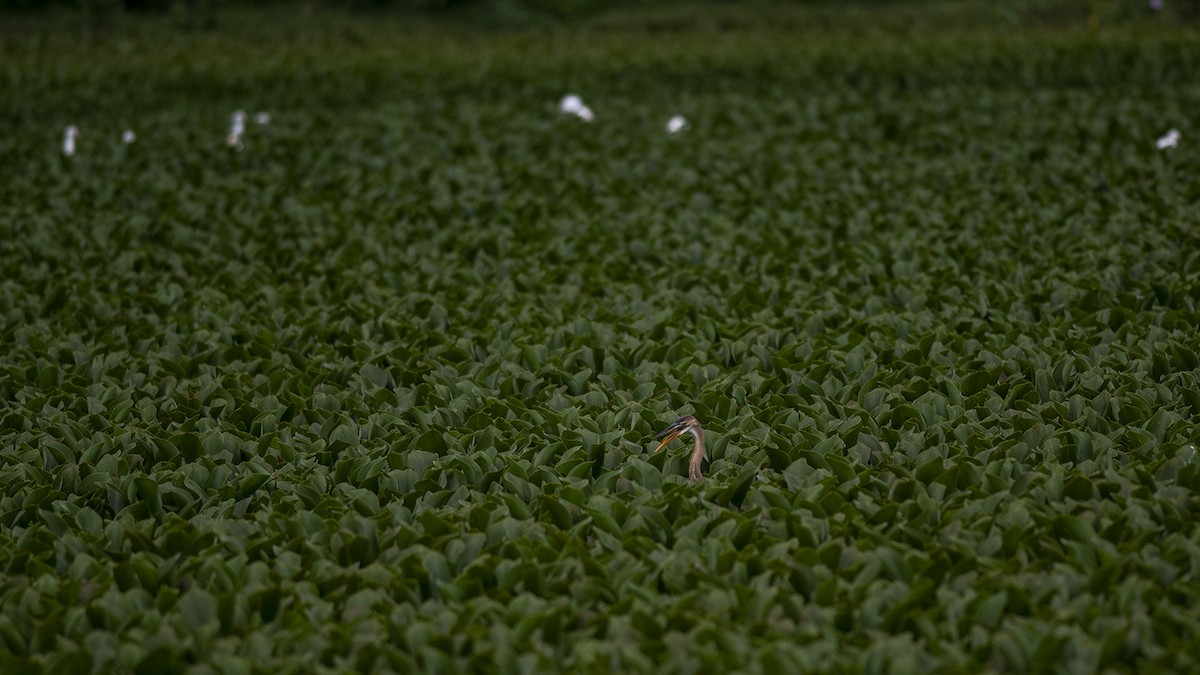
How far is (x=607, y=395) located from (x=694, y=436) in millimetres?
655

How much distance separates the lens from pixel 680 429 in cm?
387

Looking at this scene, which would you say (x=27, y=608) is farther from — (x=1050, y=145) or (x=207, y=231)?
(x=1050, y=145)

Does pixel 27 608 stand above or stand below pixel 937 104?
below

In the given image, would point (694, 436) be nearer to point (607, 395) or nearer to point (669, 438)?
point (669, 438)

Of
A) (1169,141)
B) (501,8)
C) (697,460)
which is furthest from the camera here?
(501,8)

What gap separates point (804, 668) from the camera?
272 cm

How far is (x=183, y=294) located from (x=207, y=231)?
1.42 m

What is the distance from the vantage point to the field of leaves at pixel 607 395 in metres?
2.97

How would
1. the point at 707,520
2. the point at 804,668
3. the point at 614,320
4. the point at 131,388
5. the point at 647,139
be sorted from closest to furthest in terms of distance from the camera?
the point at 804,668, the point at 707,520, the point at 131,388, the point at 614,320, the point at 647,139

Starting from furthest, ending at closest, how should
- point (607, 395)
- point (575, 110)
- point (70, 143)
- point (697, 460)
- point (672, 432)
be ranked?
point (575, 110)
point (70, 143)
point (607, 395)
point (672, 432)
point (697, 460)

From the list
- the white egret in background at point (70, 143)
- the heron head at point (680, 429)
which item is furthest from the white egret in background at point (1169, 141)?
the white egret in background at point (70, 143)

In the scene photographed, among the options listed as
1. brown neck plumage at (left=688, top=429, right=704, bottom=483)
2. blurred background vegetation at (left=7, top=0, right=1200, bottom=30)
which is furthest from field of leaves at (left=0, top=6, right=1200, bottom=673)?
blurred background vegetation at (left=7, top=0, right=1200, bottom=30)

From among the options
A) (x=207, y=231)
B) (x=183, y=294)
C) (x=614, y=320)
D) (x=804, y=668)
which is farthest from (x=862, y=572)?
(x=207, y=231)

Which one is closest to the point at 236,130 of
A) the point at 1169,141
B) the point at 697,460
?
the point at 1169,141
